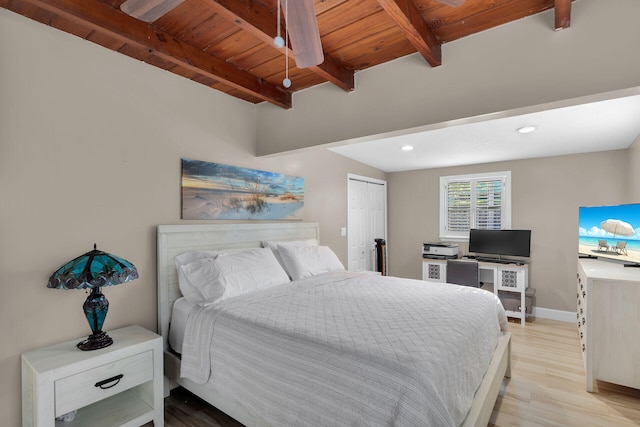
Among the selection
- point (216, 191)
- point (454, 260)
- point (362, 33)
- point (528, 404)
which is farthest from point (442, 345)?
point (454, 260)

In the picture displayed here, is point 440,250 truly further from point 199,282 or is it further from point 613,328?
point 199,282

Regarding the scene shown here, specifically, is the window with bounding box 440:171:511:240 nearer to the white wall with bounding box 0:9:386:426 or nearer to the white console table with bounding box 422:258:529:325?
the white console table with bounding box 422:258:529:325

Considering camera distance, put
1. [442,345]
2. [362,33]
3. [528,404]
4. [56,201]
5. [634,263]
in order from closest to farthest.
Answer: [442,345]
[56,201]
[362,33]
[528,404]
[634,263]

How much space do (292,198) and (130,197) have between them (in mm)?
1688

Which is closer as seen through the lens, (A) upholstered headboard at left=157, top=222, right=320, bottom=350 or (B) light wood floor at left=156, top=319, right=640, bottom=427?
(B) light wood floor at left=156, top=319, right=640, bottom=427

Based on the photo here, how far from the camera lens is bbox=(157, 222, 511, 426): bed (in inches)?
50.3

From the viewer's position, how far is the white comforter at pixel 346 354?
128cm

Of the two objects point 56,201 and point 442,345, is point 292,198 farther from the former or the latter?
point 442,345

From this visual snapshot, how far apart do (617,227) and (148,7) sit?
12.6 ft

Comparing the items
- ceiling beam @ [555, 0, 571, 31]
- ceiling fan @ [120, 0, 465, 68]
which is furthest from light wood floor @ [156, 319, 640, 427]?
ceiling beam @ [555, 0, 571, 31]

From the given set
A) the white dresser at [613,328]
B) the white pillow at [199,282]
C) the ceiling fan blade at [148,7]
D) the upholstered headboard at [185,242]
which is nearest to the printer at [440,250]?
the white dresser at [613,328]

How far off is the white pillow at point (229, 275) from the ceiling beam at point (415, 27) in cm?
197

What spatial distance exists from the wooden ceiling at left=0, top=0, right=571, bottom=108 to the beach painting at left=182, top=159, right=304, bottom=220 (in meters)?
0.81

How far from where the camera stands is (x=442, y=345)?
1.51 m
